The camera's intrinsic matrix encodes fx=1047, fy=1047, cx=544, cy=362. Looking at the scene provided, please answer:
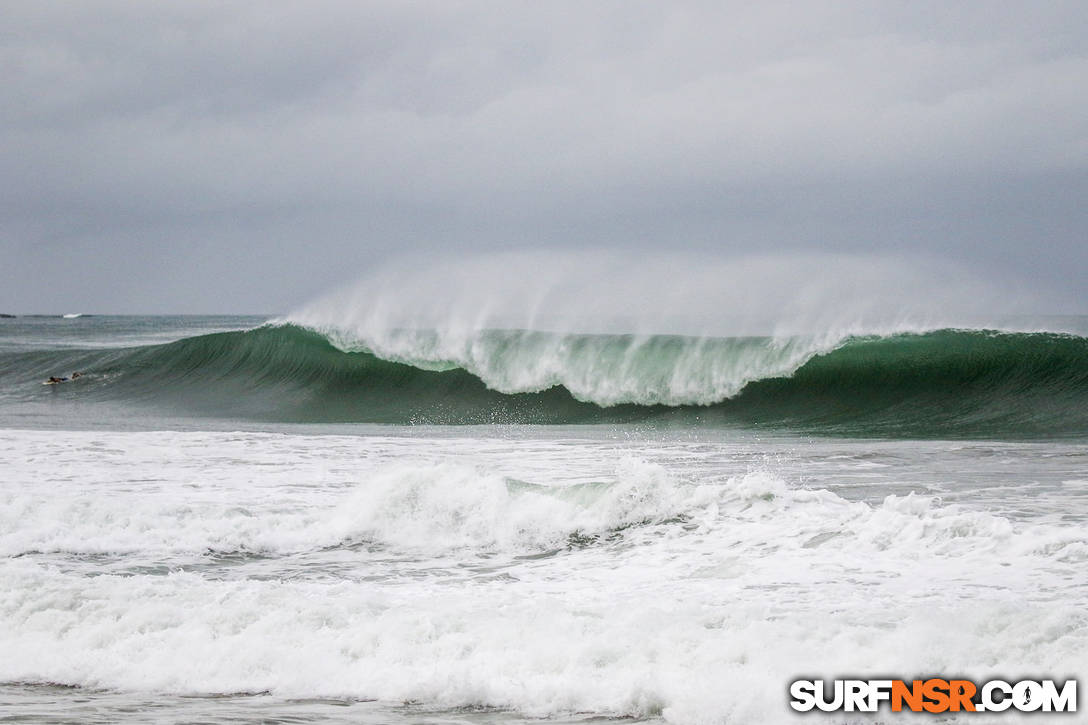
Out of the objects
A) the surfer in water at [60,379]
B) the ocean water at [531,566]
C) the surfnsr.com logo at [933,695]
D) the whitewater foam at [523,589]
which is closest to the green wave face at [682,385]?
the ocean water at [531,566]

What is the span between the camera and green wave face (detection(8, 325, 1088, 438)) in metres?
16.1

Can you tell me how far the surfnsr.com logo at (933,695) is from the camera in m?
4.21

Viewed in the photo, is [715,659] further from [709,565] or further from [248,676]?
Answer: [248,676]

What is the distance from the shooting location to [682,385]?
1817cm

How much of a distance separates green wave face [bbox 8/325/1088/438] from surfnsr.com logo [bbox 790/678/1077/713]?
9829mm

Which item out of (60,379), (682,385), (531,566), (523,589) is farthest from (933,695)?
(60,379)

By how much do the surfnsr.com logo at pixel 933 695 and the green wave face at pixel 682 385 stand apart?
9.83 m

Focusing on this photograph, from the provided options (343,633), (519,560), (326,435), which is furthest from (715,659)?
(326,435)

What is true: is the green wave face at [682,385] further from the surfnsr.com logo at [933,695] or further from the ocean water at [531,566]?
the surfnsr.com logo at [933,695]

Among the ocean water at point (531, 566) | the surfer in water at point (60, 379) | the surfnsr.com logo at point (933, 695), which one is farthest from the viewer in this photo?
the surfer in water at point (60, 379)

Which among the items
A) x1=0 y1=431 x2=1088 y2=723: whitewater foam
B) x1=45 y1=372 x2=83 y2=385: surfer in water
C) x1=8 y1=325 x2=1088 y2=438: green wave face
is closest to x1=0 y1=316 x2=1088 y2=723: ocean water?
x1=0 y1=431 x2=1088 y2=723: whitewater foam

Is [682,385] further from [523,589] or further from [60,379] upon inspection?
[60,379]

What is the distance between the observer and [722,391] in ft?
58.9

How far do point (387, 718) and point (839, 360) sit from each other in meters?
15.4
